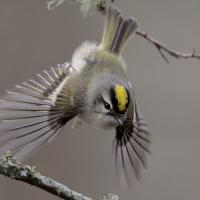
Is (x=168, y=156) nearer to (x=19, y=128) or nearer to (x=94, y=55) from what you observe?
(x=94, y=55)

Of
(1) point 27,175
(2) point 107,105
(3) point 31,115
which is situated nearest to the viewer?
(1) point 27,175

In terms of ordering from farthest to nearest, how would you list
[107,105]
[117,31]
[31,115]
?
[117,31]
[107,105]
[31,115]

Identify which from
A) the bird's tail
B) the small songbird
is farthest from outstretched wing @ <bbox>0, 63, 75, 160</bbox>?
the bird's tail

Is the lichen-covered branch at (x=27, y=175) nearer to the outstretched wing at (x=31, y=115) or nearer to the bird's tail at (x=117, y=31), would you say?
the outstretched wing at (x=31, y=115)

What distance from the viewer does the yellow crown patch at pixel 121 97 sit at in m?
1.90

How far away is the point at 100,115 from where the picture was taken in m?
1.99

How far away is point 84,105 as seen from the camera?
6.61 ft

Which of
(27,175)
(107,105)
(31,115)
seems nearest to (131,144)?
(107,105)

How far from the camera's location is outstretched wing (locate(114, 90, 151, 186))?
199 centimetres

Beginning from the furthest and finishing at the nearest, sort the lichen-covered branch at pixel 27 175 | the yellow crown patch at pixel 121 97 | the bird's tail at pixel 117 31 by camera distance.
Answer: the bird's tail at pixel 117 31
the yellow crown patch at pixel 121 97
the lichen-covered branch at pixel 27 175

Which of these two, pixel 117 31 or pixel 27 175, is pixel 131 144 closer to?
pixel 117 31

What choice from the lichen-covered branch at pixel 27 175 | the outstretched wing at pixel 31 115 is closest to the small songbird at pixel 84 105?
the outstretched wing at pixel 31 115

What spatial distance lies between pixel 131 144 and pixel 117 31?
42 centimetres

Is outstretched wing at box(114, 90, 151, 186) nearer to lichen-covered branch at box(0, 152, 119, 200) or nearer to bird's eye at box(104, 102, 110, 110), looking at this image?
bird's eye at box(104, 102, 110, 110)
